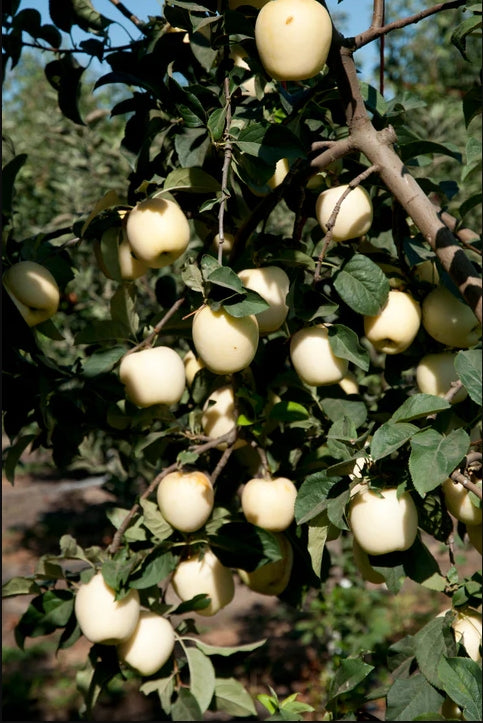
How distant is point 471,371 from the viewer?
70cm

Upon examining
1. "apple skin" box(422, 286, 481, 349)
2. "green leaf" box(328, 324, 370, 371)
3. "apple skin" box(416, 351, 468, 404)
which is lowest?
"apple skin" box(416, 351, 468, 404)

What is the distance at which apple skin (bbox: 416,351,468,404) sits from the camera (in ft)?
3.29

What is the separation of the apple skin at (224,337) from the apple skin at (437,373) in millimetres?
298

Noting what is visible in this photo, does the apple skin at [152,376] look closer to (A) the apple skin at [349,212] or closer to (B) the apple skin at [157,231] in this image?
(B) the apple skin at [157,231]

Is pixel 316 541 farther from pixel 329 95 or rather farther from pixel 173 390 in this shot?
pixel 329 95

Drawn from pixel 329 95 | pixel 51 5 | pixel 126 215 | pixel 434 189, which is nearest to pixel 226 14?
pixel 329 95

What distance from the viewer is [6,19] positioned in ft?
4.00

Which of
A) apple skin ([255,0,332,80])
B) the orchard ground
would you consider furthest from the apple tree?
the orchard ground

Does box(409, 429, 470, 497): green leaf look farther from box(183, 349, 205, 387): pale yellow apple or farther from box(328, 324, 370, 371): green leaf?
box(183, 349, 205, 387): pale yellow apple

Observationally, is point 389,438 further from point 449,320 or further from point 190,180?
point 190,180

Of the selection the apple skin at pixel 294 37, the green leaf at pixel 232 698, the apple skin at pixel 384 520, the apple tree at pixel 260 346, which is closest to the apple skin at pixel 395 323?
the apple tree at pixel 260 346

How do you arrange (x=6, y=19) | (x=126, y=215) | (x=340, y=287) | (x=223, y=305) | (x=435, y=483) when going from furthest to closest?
1. (x=6, y=19)
2. (x=126, y=215)
3. (x=340, y=287)
4. (x=223, y=305)
5. (x=435, y=483)

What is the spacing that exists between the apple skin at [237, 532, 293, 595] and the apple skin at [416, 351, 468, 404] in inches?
13.1

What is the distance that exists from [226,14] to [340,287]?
0.35 m
